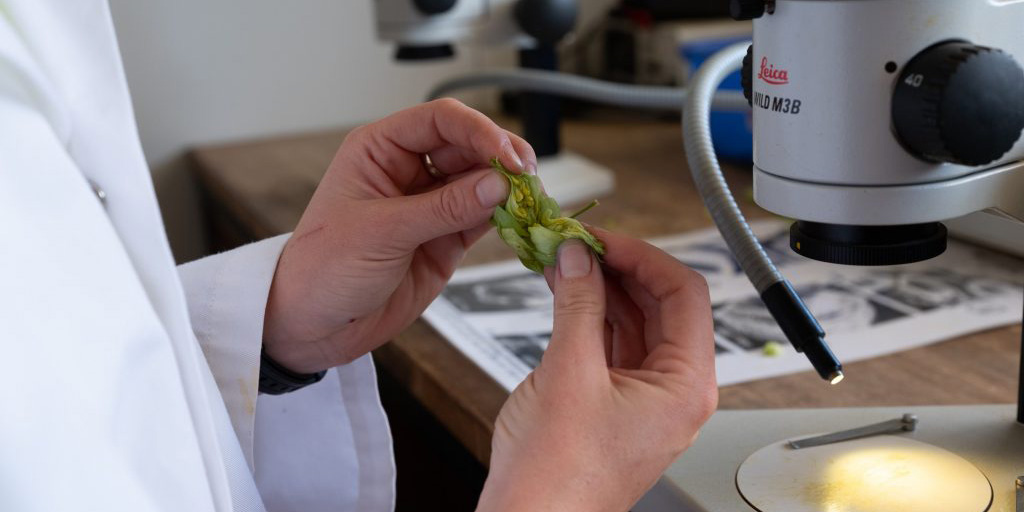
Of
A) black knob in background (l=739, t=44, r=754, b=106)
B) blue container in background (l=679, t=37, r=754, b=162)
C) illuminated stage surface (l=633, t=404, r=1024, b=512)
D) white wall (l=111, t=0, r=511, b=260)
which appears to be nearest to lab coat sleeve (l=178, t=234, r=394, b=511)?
illuminated stage surface (l=633, t=404, r=1024, b=512)

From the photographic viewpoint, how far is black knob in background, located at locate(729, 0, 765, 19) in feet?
1.54

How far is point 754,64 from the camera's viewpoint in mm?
501

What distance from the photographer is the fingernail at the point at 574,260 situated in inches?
20.8

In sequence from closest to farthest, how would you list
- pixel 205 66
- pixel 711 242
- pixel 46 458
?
pixel 46 458
pixel 711 242
pixel 205 66

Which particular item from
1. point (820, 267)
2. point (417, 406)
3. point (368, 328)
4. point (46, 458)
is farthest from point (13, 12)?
point (820, 267)

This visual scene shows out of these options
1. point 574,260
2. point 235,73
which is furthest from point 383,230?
point 235,73

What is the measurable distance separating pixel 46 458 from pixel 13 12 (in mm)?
208

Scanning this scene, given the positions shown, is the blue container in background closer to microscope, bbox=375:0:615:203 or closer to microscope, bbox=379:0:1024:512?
microscope, bbox=375:0:615:203

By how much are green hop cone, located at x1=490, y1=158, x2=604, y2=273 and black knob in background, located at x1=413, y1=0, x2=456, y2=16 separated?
680mm

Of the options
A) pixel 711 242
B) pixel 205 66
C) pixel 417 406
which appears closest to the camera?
pixel 417 406

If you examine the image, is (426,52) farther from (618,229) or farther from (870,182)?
(870,182)

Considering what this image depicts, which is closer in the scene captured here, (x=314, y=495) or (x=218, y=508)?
(x=218, y=508)

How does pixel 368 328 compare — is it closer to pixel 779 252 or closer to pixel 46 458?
pixel 46 458

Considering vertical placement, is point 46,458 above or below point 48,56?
below
